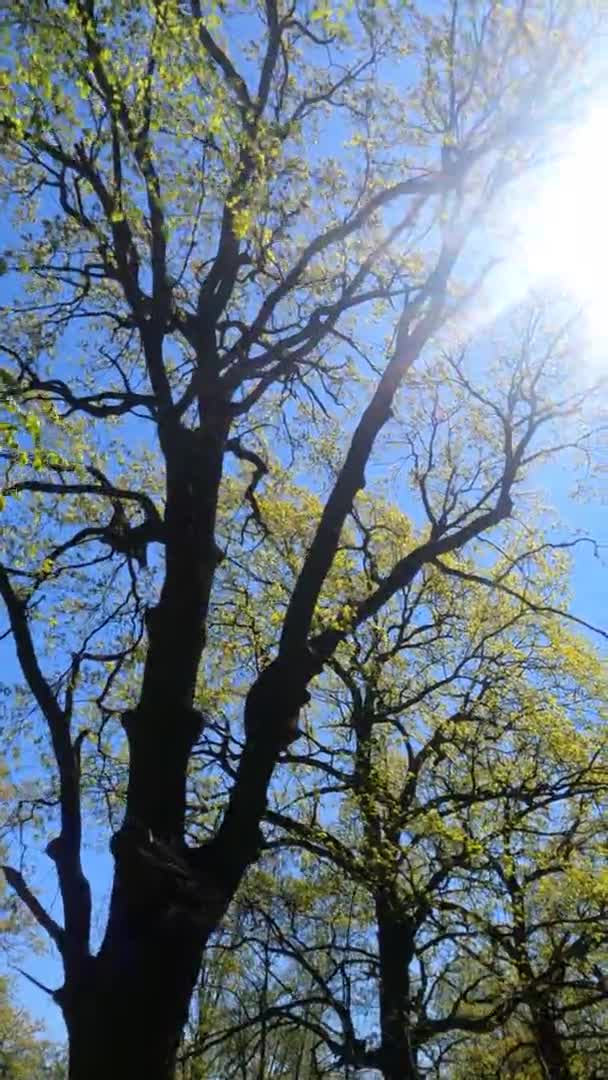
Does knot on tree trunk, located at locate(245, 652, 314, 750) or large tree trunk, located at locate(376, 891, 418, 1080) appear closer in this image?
knot on tree trunk, located at locate(245, 652, 314, 750)

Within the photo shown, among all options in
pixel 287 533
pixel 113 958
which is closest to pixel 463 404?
pixel 287 533

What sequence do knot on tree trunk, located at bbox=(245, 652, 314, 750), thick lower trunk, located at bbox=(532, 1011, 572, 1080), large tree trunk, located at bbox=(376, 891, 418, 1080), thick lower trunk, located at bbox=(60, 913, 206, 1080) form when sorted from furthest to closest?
thick lower trunk, located at bbox=(532, 1011, 572, 1080) < large tree trunk, located at bbox=(376, 891, 418, 1080) < knot on tree trunk, located at bbox=(245, 652, 314, 750) < thick lower trunk, located at bbox=(60, 913, 206, 1080)

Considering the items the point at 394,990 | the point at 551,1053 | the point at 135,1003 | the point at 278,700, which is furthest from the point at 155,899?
the point at 551,1053

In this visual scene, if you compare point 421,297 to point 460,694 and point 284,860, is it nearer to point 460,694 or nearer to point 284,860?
point 460,694

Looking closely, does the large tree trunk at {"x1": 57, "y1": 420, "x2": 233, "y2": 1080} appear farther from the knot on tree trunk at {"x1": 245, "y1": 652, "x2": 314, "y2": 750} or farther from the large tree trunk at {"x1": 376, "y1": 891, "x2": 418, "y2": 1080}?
the large tree trunk at {"x1": 376, "y1": 891, "x2": 418, "y2": 1080}

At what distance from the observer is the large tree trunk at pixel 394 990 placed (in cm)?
1037

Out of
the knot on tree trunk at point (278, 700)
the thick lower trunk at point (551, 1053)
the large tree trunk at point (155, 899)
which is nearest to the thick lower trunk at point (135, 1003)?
the large tree trunk at point (155, 899)

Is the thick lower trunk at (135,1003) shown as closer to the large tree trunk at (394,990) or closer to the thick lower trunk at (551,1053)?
the large tree trunk at (394,990)

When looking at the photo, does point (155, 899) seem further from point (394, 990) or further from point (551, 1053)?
point (551, 1053)

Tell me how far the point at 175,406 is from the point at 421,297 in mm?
1893

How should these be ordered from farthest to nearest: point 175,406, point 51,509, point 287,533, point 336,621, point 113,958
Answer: point 287,533 → point 51,509 → point 175,406 → point 336,621 → point 113,958

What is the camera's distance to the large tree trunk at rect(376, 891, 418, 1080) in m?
10.4

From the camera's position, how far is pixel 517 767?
39.9 ft

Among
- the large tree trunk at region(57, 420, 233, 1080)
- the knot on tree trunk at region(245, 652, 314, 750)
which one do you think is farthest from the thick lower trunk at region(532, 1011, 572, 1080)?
the large tree trunk at region(57, 420, 233, 1080)
